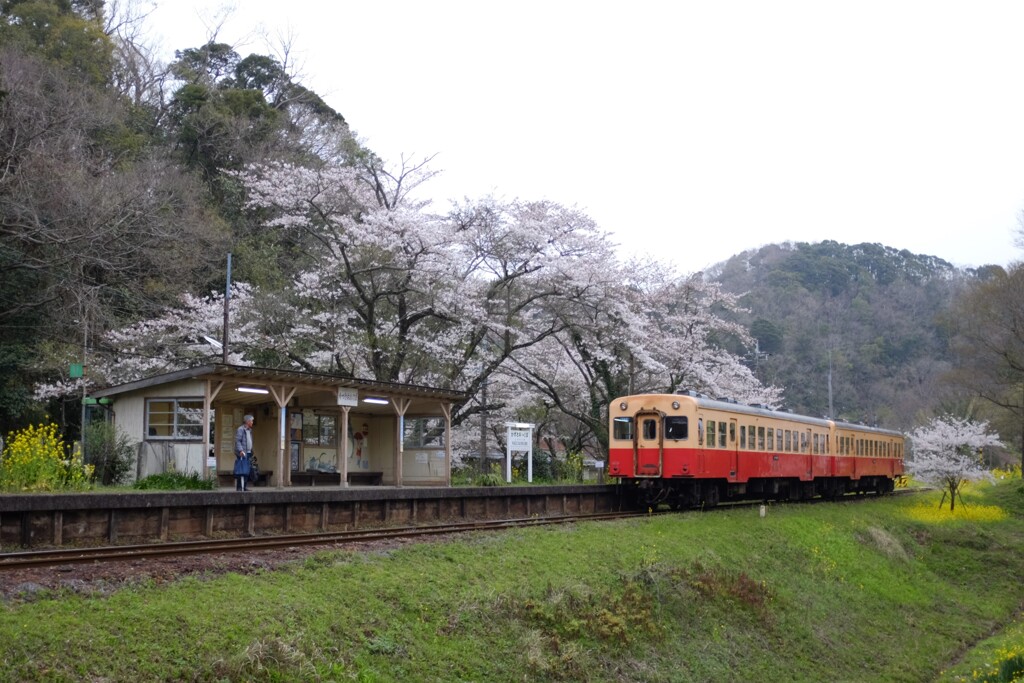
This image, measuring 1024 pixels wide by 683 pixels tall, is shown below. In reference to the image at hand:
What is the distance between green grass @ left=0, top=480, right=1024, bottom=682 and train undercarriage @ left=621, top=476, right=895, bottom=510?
0.99 meters

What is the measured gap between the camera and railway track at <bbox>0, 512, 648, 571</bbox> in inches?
376

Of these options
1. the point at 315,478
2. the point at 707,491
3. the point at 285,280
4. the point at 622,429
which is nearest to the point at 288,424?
the point at 315,478

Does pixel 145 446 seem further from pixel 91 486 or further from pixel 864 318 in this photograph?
pixel 864 318

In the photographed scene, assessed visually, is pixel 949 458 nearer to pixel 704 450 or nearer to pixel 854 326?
pixel 704 450

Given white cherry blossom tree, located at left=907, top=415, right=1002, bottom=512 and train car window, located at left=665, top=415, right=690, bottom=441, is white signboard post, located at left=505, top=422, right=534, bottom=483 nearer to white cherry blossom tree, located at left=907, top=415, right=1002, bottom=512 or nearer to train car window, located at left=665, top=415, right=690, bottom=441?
train car window, located at left=665, top=415, right=690, bottom=441

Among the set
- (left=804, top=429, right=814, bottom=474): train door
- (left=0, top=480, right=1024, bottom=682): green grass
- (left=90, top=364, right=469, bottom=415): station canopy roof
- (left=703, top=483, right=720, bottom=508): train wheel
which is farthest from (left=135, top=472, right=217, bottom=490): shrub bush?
(left=804, top=429, right=814, bottom=474): train door

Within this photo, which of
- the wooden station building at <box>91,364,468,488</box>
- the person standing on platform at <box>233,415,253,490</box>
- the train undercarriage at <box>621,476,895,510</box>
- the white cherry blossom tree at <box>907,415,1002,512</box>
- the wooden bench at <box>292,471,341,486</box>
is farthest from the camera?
the white cherry blossom tree at <box>907,415,1002,512</box>

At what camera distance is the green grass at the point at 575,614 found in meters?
7.25

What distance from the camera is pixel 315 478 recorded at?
65.6 feet

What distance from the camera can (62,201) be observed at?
24719 millimetres

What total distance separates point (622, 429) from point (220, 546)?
11.5 metres

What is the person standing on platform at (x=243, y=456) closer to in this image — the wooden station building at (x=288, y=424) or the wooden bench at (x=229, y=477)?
the wooden station building at (x=288, y=424)

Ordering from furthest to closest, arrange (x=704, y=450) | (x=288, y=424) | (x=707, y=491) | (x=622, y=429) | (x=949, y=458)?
(x=949, y=458) → (x=707, y=491) → (x=622, y=429) → (x=704, y=450) → (x=288, y=424)

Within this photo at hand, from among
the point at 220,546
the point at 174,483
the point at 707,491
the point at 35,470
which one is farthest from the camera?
the point at 707,491
